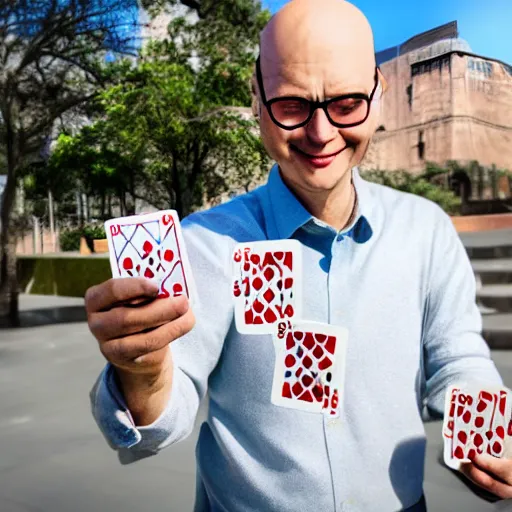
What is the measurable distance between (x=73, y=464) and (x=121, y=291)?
117 inches

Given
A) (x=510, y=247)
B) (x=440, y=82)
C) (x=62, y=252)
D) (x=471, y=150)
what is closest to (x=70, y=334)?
(x=62, y=252)

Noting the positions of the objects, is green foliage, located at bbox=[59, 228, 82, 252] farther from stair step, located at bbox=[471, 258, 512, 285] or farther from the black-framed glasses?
stair step, located at bbox=[471, 258, 512, 285]

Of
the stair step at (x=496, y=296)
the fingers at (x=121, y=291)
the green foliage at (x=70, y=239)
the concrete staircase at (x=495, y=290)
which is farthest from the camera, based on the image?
the stair step at (x=496, y=296)

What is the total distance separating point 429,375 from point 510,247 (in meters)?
3.29

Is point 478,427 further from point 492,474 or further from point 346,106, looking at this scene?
point 346,106

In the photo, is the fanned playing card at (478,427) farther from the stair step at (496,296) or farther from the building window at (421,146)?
the stair step at (496,296)

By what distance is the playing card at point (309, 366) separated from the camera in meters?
0.79

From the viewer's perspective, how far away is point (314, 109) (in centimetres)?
81

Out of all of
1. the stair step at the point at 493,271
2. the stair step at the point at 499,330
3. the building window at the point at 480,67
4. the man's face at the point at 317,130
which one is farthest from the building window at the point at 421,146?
the stair step at the point at 499,330

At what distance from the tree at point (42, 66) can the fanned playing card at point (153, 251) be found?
1275 millimetres

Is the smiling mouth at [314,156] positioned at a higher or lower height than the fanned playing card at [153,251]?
higher

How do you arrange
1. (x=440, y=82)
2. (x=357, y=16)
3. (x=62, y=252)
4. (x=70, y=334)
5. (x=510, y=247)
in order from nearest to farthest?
(x=357, y=16)
(x=440, y=82)
(x=62, y=252)
(x=510, y=247)
(x=70, y=334)

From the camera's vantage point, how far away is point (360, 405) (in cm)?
83

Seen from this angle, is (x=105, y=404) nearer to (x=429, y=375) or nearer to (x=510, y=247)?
(x=429, y=375)
